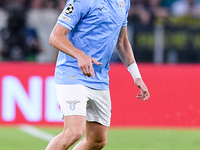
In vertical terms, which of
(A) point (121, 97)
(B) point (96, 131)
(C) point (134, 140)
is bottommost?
(C) point (134, 140)

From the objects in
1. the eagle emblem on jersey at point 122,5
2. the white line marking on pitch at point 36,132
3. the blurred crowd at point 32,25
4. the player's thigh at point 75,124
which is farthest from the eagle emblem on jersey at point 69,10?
the blurred crowd at point 32,25

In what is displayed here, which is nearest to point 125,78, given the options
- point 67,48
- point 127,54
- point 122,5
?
point 127,54

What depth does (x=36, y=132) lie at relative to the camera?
29.2ft

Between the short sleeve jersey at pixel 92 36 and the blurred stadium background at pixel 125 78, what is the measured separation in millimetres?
4054

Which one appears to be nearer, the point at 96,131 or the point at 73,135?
the point at 73,135

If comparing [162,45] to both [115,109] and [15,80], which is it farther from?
[15,80]

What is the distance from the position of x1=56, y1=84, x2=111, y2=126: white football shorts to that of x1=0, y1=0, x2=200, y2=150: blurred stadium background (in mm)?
3769

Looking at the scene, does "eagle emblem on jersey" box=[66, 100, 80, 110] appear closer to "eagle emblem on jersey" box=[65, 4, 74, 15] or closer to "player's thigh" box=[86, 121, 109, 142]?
"player's thigh" box=[86, 121, 109, 142]

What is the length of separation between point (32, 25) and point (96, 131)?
19.4 feet

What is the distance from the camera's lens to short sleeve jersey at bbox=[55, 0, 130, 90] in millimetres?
4512

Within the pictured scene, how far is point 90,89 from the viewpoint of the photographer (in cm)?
A: 464

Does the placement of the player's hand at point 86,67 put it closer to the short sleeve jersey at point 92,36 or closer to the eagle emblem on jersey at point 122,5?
the short sleeve jersey at point 92,36

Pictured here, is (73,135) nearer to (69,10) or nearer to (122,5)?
(69,10)

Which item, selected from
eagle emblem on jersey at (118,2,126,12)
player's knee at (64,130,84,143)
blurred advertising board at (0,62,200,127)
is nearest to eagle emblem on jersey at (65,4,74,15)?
eagle emblem on jersey at (118,2,126,12)
